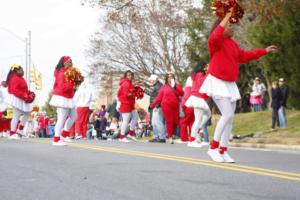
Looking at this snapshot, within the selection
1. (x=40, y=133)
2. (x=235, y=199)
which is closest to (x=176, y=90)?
(x=235, y=199)

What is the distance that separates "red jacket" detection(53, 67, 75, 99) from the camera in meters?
15.2

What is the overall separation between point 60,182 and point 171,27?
122 ft

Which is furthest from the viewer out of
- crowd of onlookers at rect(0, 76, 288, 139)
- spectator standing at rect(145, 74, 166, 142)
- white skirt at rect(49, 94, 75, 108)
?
crowd of onlookers at rect(0, 76, 288, 139)

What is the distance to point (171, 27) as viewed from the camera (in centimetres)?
4412

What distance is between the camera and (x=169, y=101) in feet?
61.1

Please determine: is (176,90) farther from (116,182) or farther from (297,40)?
(116,182)

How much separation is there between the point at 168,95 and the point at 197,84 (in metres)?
2.89

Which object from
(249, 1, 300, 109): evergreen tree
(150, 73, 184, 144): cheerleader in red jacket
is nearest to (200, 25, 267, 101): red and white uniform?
(150, 73, 184, 144): cheerleader in red jacket

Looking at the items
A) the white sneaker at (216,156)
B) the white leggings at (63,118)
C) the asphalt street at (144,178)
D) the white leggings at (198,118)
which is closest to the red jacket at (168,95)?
the white leggings at (198,118)

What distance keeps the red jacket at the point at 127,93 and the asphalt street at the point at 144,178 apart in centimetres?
828

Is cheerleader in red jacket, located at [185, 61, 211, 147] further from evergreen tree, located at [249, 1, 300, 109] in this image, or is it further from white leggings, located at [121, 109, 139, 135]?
evergreen tree, located at [249, 1, 300, 109]

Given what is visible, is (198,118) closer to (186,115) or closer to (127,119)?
(186,115)

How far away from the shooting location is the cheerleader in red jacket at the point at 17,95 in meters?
18.7

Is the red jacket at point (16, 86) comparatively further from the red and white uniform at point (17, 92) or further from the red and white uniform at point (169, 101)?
the red and white uniform at point (169, 101)
